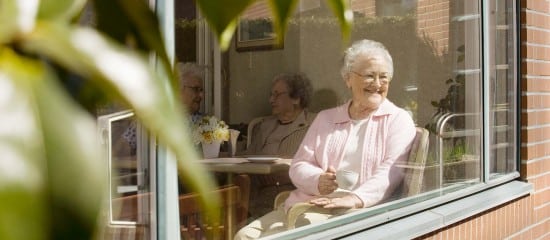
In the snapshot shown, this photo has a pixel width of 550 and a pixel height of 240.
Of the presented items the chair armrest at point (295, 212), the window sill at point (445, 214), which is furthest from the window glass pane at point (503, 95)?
the chair armrest at point (295, 212)

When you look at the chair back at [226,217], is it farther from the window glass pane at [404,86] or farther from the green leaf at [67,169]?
the green leaf at [67,169]

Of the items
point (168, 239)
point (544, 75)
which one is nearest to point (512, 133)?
point (544, 75)

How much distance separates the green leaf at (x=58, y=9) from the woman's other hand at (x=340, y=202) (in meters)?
3.43

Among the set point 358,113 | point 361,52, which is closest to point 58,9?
point 358,113

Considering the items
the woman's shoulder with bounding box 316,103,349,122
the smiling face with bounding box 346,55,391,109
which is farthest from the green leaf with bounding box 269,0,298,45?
the smiling face with bounding box 346,55,391,109

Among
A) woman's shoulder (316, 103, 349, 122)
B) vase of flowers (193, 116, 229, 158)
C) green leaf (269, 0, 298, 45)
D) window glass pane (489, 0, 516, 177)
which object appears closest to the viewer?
green leaf (269, 0, 298, 45)

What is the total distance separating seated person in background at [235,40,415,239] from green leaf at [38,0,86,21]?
3.16 meters

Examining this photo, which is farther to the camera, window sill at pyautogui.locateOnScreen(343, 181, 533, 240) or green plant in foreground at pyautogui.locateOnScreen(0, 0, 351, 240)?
window sill at pyautogui.locateOnScreen(343, 181, 533, 240)

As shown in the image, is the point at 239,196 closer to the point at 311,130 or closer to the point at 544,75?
the point at 311,130

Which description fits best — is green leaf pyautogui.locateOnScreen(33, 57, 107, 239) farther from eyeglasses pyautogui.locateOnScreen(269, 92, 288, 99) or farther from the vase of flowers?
eyeglasses pyautogui.locateOnScreen(269, 92, 288, 99)

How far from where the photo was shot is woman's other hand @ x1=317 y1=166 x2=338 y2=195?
3820 millimetres

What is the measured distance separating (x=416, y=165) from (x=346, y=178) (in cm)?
64

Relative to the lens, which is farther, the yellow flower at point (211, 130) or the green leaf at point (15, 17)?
the yellow flower at point (211, 130)

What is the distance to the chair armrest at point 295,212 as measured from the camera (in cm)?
357
